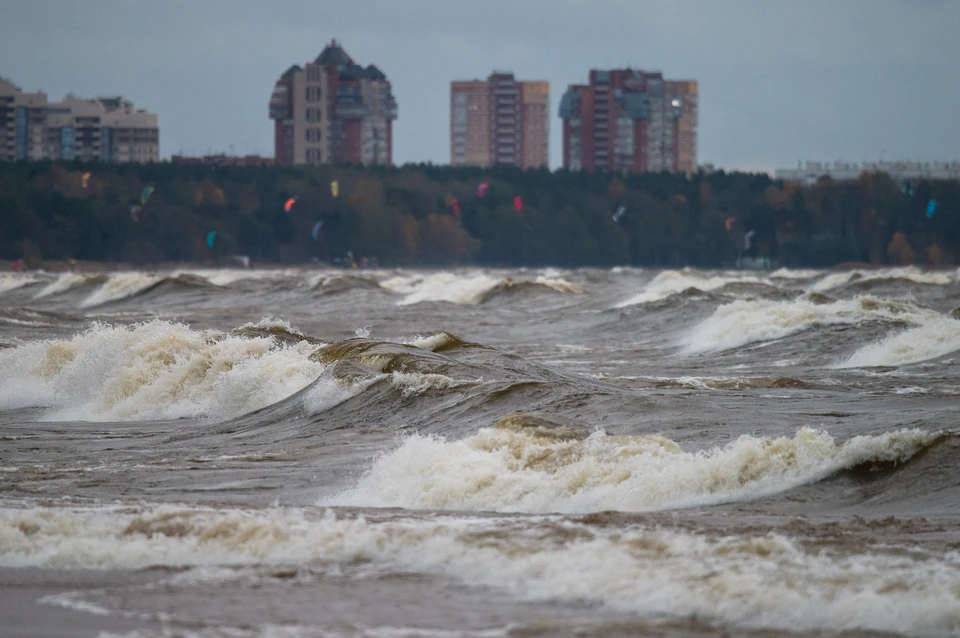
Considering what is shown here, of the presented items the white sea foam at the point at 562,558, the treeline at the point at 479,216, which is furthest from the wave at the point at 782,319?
the treeline at the point at 479,216

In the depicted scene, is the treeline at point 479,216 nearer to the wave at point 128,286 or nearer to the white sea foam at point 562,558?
the wave at point 128,286

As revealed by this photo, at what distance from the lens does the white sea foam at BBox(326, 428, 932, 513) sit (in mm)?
12008

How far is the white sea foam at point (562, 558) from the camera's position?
830 cm

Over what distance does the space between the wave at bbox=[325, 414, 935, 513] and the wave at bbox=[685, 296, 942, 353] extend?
16.4 m

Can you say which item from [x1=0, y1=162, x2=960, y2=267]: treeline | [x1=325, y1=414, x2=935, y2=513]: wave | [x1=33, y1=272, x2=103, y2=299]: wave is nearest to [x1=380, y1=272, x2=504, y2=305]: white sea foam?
[x1=33, y1=272, x2=103, y2=299]: wave

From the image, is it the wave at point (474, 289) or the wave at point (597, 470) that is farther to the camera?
the wave at point (474, 289)

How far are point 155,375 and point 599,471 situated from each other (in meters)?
10.2

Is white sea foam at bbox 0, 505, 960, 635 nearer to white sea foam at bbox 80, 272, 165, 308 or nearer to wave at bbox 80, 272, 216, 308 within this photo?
white sea foam at bbox 80, 272, 165, 308

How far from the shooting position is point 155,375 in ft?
69.4

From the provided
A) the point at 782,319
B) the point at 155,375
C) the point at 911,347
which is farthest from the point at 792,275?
the point at 155,375

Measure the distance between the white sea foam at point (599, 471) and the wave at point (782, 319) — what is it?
1644cm

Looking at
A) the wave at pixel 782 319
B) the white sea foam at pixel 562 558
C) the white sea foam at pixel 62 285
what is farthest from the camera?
the white sea foam at pixel 62 285

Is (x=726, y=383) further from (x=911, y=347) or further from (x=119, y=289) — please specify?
(x=119, y=289)

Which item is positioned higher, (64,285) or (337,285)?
(337,285)
